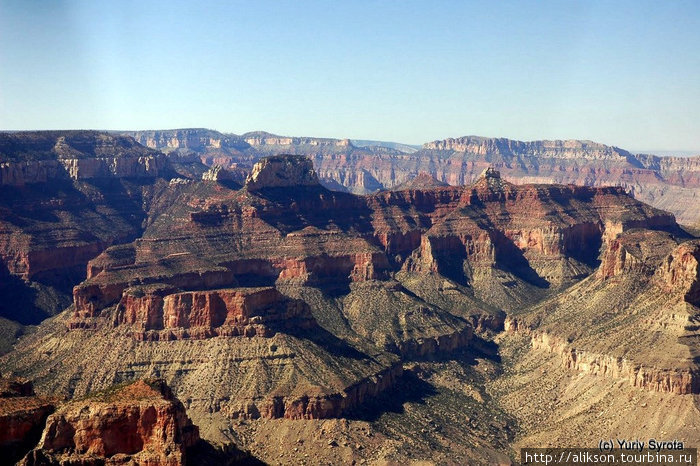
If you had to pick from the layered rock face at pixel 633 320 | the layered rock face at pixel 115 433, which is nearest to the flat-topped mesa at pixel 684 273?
the layered rock face at pixel 633 320

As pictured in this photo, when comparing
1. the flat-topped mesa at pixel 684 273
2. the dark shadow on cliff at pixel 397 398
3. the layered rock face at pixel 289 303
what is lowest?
the dark shadow on cliff at pixel 397 398

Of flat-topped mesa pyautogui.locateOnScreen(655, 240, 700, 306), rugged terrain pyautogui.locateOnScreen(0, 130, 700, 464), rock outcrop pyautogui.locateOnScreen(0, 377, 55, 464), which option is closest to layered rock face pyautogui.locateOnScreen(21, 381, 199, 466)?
rugged terrain pyautogui.locateOnScreen(0, 130, 700, 464)

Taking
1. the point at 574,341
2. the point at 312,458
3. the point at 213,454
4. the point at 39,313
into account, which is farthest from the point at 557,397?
the point at 39,313

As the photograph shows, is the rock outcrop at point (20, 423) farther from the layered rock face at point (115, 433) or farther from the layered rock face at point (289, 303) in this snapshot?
the layered rock face at point (289, 303)

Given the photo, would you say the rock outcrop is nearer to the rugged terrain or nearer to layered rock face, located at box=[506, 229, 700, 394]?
the rugged terrain

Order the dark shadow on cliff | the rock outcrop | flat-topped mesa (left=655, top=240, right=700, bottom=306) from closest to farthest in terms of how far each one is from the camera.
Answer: the rock outcrop < the dark shadow on cliff < flat-topped mesa (left=655, top=240, right=700, bottom=306)

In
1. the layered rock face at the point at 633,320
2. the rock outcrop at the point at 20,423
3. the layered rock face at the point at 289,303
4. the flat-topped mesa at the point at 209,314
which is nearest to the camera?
the rock outcrop at the point at 20,423
